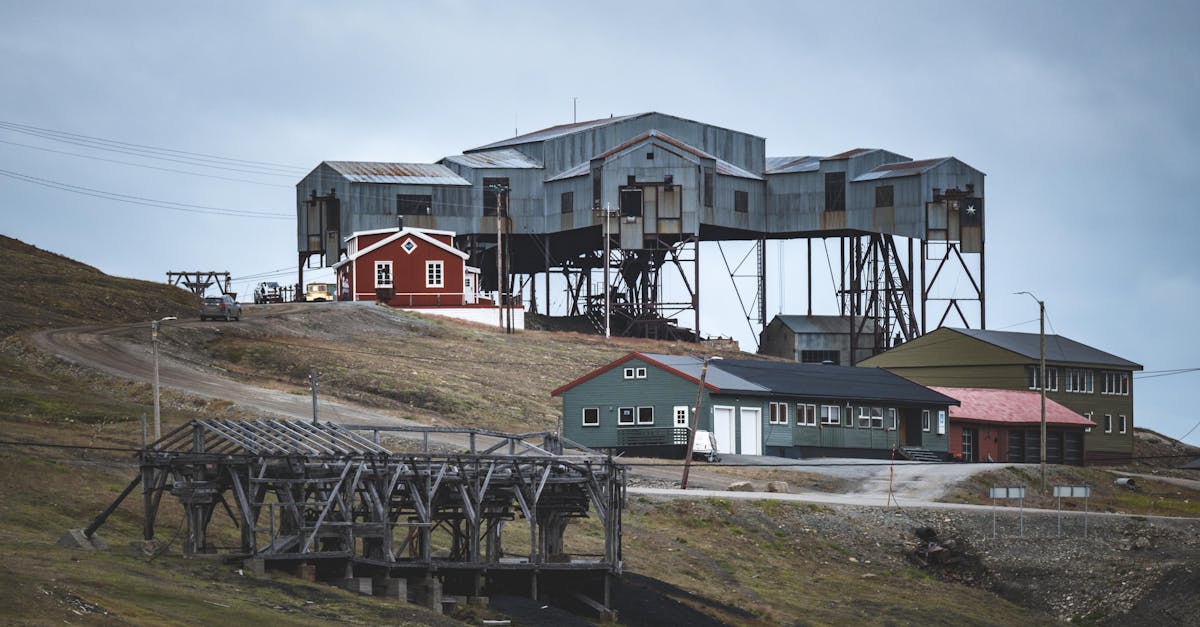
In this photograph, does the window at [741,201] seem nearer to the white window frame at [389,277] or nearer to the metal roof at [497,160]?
the metal roof at [497,160]

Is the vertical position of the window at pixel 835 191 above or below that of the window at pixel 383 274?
above

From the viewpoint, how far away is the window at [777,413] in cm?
8794

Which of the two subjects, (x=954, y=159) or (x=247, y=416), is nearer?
(x=247, y=416)

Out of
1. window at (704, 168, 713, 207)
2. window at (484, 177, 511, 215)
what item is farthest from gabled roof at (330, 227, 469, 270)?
window at (704, 168, 713, 207)

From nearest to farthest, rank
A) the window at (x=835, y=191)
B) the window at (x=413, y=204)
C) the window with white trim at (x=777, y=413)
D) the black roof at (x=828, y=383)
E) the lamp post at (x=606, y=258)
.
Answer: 1. the window with white trim at (x=777, y=413)
2. the black roof at (x=828, y=383)
3. the lamp post at (x=606, y=258)
4. the window at (x=413, y=204)
5. the window at (x=835, y=191)

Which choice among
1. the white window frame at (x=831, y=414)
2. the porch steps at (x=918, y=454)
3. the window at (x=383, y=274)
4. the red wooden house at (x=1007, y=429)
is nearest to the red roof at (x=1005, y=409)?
the red wooden house at (x=1007, y=429)

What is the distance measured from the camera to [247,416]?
75.7 meters

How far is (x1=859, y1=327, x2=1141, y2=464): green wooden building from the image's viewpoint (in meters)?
106

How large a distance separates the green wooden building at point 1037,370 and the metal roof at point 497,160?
37987 millimetres

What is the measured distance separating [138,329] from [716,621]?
63.7m

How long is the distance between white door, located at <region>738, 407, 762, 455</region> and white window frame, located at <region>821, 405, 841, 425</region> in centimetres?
473

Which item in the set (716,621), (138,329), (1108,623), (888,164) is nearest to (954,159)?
(888,164)

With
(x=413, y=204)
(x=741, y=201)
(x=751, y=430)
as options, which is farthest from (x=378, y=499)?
(x=741, y=201)

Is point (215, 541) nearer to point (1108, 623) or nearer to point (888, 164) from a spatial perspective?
point (1108, 623)
